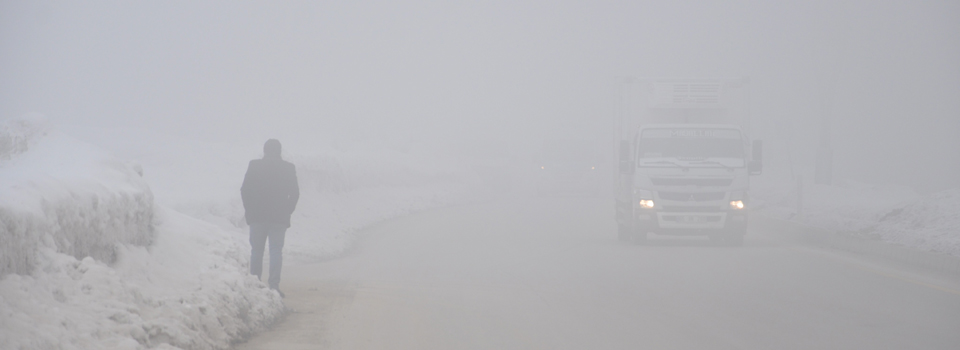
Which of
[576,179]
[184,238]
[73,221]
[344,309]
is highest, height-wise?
[73,221]

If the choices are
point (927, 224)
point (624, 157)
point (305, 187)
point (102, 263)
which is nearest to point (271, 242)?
point (102, 263)

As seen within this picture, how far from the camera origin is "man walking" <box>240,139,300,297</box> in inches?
369

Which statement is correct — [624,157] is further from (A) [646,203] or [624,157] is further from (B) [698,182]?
(B) [698,182]

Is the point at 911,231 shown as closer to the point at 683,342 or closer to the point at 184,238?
the point at 683,342

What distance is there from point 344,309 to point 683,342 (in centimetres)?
368

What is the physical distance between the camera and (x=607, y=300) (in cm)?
1003

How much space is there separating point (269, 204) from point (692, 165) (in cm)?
1069

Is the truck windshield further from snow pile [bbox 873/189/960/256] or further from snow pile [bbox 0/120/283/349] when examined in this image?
snow pile [bbox 0/120/283/349]

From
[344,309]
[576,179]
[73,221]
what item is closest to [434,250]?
[344,309]

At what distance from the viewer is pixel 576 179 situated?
42312 millimetres

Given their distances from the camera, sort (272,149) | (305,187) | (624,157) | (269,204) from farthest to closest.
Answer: (305,187) < (624,157) < (272,149) < (269,204)

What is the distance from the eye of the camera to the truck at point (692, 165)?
693 inches

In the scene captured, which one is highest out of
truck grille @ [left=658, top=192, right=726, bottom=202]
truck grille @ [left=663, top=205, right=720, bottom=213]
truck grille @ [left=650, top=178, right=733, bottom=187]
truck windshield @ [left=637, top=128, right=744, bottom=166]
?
truck windshield @ [left=637, top=128, right=744, bottom=166]

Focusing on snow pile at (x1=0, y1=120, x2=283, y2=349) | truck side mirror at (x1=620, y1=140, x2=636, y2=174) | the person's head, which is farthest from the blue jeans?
truck side mirror at (x1=620, y1=140, x2=636, y2=174)
